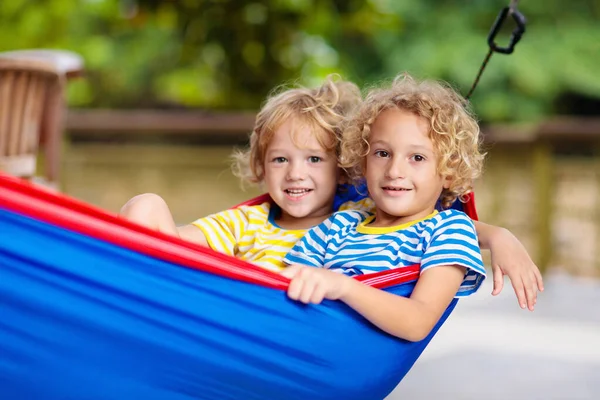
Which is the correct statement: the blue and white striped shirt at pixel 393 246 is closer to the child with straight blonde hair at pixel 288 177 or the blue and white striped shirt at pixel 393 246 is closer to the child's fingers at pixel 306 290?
the child with straight blonde hair at pixel 288 177

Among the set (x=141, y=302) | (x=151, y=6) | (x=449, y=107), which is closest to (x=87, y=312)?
(x=141, y=302)

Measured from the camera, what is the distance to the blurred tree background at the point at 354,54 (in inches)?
220

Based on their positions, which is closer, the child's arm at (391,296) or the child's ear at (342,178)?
the child's arm at (391,296)

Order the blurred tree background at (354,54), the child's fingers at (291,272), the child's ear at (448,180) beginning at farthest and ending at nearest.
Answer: the blurred tree background at (354,54)
the child's ear at (448,180)
the child's fingers at (291,272)

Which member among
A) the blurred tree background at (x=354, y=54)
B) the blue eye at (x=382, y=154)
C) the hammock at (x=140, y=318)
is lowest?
the hammock at (x=140, y=318)

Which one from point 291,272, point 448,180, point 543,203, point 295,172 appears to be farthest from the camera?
point 543,203

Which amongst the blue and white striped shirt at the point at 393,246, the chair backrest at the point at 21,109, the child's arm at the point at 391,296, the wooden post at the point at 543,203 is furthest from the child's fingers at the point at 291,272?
the wooden post at the point at 543,203

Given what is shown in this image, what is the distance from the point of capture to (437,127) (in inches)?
56.4

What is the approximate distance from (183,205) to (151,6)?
111 centimetres

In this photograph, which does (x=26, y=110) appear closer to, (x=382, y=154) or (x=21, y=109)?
(x=21, y=109)

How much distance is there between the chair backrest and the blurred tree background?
2132 mm

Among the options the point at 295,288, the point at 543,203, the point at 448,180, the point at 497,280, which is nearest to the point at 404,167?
the point at 448,180

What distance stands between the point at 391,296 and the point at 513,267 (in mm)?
282

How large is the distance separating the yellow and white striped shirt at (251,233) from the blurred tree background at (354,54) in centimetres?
305
